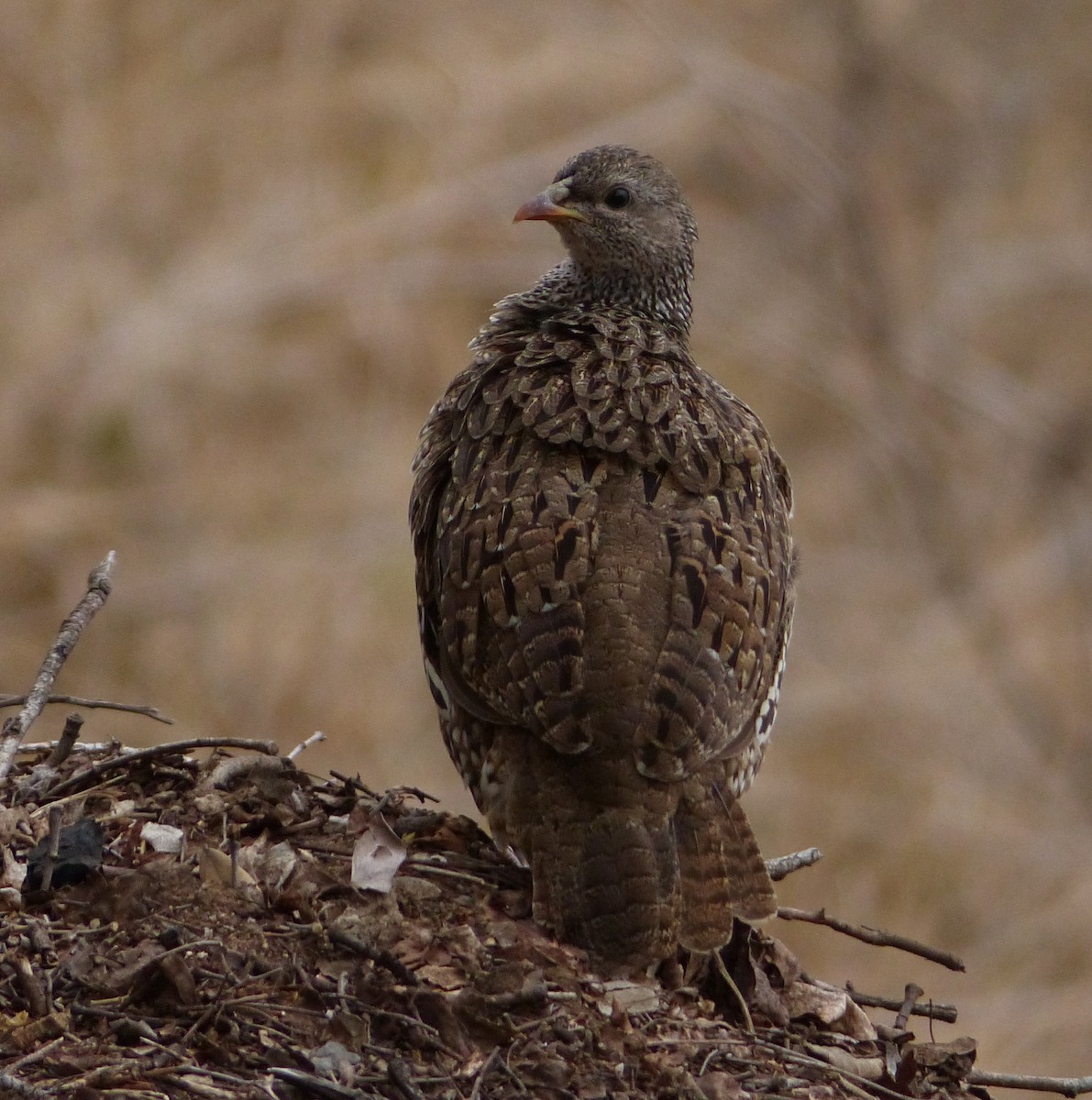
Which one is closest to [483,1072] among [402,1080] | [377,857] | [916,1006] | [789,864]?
[402,1080]

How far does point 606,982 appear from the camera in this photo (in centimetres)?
458

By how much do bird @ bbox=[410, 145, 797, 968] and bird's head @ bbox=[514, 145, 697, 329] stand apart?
624 mm

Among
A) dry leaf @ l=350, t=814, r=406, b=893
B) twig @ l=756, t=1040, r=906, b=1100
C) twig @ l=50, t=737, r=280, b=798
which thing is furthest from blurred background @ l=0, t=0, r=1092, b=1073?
twig @ l=756, t=1040, r=906, b=1100

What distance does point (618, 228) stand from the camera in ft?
22.0

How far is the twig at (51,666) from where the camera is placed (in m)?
4.71

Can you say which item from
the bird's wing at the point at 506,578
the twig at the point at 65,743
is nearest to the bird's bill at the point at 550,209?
the bird's wing at the point at 506,578

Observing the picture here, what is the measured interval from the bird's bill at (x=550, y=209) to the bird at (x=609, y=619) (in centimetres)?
66

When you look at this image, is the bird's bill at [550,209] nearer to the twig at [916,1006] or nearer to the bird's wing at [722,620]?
the bird's wing at [722,620]

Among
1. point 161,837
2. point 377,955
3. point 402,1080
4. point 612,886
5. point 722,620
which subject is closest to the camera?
point 402,1080

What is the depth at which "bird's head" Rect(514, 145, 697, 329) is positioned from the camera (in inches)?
264

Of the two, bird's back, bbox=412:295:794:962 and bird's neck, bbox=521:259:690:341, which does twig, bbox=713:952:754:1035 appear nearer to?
bird's back, bbox=412:295:794:962

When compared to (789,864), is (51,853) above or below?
below

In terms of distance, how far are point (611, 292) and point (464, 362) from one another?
717 cm

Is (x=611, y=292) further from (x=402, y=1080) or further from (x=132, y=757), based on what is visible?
(x=402, y=1080)
